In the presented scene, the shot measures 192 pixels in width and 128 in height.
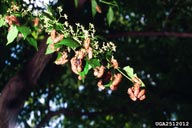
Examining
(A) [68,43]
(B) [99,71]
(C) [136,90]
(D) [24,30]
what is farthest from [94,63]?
(D) [24,30]

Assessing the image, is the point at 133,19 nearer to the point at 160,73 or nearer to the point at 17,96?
the point at 160,73

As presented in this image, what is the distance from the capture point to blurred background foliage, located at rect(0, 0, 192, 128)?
7.67 meters

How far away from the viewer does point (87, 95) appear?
8914 millimetres

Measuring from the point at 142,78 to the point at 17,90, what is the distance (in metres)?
4.79

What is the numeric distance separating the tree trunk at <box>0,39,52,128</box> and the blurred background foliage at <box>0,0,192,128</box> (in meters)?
2.21

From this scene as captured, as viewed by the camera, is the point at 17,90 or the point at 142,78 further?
the point at 142,78

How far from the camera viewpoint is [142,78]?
8.85 metres

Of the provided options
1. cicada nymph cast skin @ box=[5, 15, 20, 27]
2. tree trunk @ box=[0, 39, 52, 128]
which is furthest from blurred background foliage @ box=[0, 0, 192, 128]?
cicada nymph cast skin @ box=[5, 15, 20, 27]

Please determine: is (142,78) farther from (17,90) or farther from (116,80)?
(116,80)

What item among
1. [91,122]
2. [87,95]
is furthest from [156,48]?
[91,122]

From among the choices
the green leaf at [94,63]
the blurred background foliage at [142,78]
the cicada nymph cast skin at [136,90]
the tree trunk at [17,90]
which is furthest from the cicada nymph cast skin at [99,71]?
the blurred background foliage at [142,78]

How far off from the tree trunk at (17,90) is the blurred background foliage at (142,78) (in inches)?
87.1

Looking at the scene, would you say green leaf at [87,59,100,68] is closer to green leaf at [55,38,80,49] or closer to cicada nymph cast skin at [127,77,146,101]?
green leaf at [55,38,80,49]

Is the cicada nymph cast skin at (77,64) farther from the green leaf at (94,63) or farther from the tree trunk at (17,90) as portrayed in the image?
the tree trunk at (17,90)
